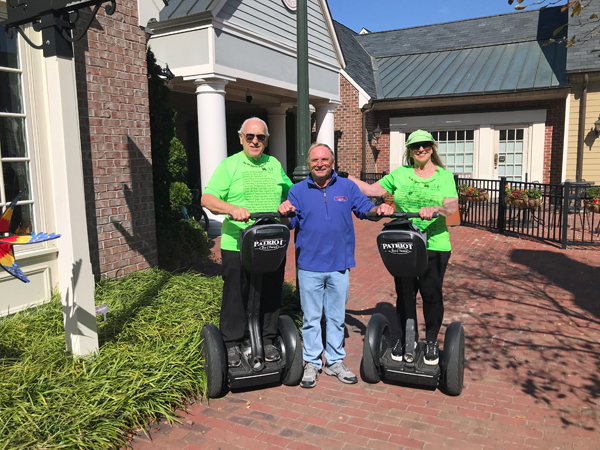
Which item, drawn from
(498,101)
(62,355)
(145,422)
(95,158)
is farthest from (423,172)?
(498,101)

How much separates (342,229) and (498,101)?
12772 mm

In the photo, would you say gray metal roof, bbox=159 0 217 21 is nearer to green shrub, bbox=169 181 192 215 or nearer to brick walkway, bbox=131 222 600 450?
green shrub, bbox=169 181 192 215

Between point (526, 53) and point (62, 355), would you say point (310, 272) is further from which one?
point (526, 53)

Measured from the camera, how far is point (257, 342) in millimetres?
3498

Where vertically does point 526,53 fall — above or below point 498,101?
above

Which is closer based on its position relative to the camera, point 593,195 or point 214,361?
point 214,361

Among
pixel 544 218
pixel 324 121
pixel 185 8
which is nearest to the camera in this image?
pixel 185 8

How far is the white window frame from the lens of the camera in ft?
46.6

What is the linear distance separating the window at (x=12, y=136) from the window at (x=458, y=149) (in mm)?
12809

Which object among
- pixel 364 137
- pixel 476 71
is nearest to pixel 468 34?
pixel 476 71

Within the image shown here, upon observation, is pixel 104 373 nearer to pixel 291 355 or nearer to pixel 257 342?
pixel 257 342

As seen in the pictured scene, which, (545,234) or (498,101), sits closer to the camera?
(545,234)

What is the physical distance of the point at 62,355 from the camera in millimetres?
3523

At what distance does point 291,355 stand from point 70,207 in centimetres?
187
